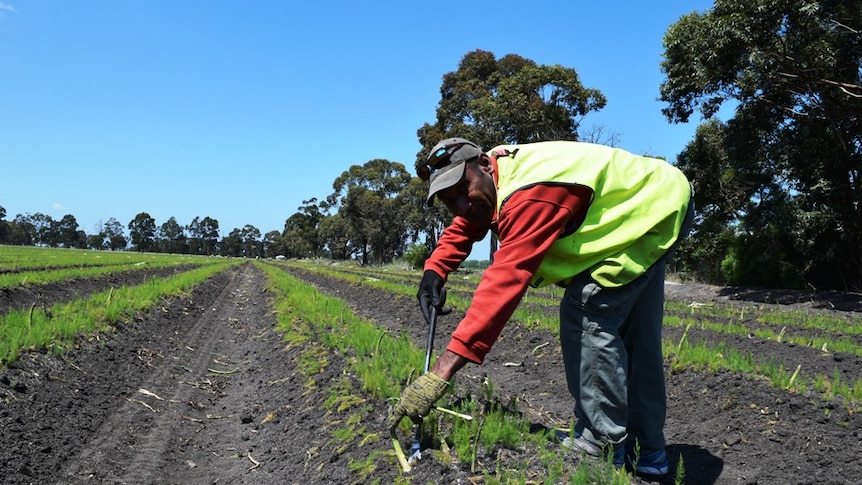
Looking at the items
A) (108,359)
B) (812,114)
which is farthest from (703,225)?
(108,359)

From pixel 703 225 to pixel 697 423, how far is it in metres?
18.3

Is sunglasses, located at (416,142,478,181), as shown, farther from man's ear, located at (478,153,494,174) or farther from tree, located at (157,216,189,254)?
tree, located at (157,216,189,254)

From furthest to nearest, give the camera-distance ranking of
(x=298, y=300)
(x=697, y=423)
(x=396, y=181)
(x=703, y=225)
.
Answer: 1. (x=396, y=181)
2. (x=703, y=225)
3. (x=298, y=300)
4. (x=697, y=423)

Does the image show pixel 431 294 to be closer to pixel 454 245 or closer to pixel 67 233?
pixel 454 245

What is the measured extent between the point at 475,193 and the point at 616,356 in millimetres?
926

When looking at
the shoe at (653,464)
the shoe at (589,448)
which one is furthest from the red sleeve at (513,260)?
the shoe at (653,464)

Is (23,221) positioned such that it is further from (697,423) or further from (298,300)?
(697,423)

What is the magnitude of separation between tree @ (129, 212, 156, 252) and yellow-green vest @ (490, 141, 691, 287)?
122958 mm

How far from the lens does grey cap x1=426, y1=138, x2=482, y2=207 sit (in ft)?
7.57

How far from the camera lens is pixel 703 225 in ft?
67.2

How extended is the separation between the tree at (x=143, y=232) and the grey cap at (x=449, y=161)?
123 meters

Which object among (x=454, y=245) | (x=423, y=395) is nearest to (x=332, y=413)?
(x=454, y=245)

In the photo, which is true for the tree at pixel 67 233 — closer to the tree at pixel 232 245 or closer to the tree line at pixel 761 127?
the tree at pixel 232 245

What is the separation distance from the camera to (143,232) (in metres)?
112
